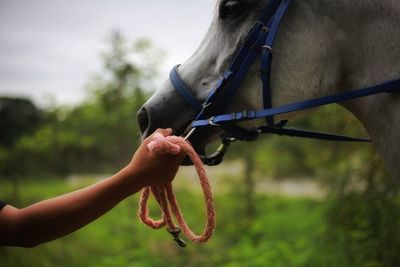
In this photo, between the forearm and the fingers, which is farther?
the fingers

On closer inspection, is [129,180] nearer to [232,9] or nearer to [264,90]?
[264,90]

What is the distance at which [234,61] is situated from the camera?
172cm

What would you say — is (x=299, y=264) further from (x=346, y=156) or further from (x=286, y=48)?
(x=286, y=48)

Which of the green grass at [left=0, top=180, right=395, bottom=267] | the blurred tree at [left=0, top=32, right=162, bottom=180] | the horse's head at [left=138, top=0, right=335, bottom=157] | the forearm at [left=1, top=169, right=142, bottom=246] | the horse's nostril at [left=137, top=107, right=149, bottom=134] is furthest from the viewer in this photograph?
the blurred tree at [left=0, top=32, right=162, bottom=180]

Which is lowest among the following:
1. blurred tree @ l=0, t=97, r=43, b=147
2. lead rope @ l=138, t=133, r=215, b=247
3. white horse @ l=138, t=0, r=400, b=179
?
blurred tree @ l=0, t=97, r=43, b=147

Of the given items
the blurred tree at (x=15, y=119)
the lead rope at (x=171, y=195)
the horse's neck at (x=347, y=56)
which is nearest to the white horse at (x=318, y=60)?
the horse's neck at (x=347, y=56)

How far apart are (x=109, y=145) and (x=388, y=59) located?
6.52m

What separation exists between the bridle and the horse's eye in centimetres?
11

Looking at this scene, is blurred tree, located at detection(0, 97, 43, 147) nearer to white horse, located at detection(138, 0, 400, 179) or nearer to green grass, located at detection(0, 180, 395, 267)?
green grass, located at detection(0, 180, 395, 267)

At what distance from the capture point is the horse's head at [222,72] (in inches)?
65.9

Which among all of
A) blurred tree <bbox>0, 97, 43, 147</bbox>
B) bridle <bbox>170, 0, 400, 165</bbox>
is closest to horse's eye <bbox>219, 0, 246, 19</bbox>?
bridle <bbox>170, 0, 400, 165</bbox>

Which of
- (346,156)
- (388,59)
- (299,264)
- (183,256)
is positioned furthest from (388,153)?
(183,256)

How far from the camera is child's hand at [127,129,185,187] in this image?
1.43m

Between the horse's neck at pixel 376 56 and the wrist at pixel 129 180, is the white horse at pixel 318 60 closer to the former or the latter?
the horse's neck at pixel 376 56
